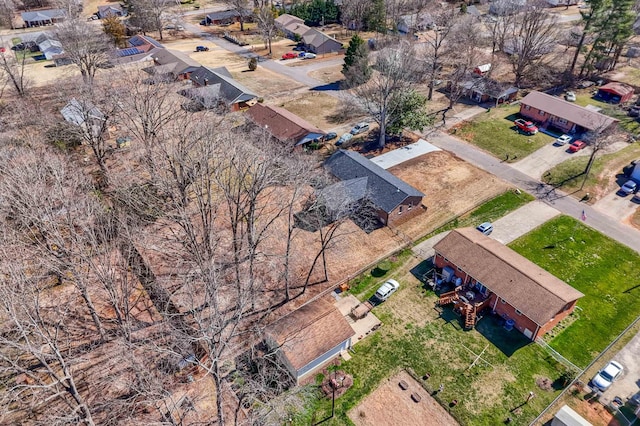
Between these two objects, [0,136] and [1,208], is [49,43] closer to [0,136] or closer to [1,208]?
[0,136]

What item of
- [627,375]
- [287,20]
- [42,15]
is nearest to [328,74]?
[287,20]

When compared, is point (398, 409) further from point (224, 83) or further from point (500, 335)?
point (224, 83)

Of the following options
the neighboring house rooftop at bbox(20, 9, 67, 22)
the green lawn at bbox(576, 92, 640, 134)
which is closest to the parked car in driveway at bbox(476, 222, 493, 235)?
the green lawn at bbox(576, 92, 640, 134)

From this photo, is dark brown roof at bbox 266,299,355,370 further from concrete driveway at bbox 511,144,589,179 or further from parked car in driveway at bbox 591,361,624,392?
concrete driveway at bbox 511,144,589,179

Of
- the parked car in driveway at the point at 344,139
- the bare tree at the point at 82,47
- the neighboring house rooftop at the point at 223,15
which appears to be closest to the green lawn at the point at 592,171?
the parked car in driveway at the point at 344,139

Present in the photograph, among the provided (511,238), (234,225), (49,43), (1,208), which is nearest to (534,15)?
(511,238)

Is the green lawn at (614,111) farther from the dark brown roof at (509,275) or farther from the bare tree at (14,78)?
the bare tree at (14,78)

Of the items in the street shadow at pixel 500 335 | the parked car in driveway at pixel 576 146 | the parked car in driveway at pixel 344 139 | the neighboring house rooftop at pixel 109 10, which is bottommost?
the street shadow at pixel 500 335
